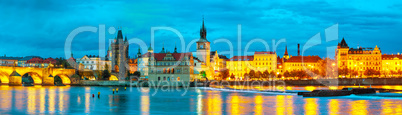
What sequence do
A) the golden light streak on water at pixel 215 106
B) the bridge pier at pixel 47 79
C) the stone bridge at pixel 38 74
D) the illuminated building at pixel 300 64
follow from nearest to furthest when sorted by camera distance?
the golden light streak on water at pixel 215 106 → the stone bridge at pixel 38 74 → the bridge pier at pixel 47 79 → the illuminated building at pixel 300 64

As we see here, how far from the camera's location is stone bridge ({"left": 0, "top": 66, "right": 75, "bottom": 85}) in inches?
3111

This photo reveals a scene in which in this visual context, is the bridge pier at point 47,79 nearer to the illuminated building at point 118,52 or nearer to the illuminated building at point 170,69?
the illuminated building at point 170,69

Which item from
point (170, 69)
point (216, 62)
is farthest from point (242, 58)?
point (170, 69)

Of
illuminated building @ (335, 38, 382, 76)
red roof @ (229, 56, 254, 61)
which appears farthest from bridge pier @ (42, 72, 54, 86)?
illuminated building @ (335, 38, 382, 76)

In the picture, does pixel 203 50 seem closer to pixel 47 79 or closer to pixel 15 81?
pixel 47 79

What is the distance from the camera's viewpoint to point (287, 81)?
3775 inches

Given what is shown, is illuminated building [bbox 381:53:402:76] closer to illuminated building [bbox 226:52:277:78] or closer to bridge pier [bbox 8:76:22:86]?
illuminated building [bbox 226:52:277:78]

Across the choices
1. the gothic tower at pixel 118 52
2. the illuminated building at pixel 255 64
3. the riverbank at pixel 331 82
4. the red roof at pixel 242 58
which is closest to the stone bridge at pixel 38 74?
the riverbank at pixel 331 82

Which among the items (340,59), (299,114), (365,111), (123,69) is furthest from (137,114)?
(340,59)

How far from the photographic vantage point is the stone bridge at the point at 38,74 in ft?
259

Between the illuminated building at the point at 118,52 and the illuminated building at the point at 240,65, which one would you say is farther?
the illuminated building at the point at 118,52

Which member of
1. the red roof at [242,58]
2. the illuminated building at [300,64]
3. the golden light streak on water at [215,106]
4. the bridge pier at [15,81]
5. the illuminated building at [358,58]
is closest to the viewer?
the golden light streak on water at [215,106]

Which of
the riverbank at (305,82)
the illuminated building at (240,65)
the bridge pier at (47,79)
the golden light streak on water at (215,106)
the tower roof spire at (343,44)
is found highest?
the tower roof spire at (343,44)

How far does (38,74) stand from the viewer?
87125 millimetres
